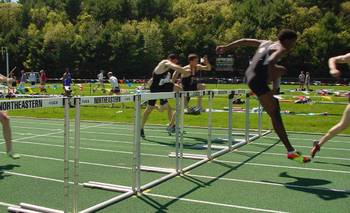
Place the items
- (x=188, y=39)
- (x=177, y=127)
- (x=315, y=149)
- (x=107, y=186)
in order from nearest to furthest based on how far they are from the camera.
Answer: (x=107, y=186) < (x=315, y=149) < (x=177, y=127) < (x=188, y=39)

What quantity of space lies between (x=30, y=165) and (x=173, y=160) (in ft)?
8.01

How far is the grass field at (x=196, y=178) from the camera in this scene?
211 inches

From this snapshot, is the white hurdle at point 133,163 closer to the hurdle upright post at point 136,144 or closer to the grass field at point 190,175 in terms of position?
the hurdle upright post at point 136,144

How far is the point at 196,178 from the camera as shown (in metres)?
6.67

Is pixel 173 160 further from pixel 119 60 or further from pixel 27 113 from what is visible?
pixel 119 60

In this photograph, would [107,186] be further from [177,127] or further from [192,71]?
[192,71]

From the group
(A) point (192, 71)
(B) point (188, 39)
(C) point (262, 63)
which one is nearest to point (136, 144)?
(C) point (262, 63)

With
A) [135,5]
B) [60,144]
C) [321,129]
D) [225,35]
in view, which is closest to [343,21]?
[225,35]

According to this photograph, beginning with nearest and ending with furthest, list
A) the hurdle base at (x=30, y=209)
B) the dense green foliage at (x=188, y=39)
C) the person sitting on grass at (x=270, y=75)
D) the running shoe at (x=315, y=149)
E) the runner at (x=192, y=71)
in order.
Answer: the hurdle base at (x=30, y=209) < the person sitting on grass at (x=270, y=75) < the running shoe at (x=315, y=149) < the runner at (x=192, y=71) < the dense green foliage at (x=188, y=39)

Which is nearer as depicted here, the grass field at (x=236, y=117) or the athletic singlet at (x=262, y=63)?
the athletic singlet at (x=262, y=63)

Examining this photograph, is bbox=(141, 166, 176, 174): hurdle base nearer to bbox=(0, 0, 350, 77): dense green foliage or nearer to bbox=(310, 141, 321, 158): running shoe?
bbox=(310, 141, 321, 158): running shoe

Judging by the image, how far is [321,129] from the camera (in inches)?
517

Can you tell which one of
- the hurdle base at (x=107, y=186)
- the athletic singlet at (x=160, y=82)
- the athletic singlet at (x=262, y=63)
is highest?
the athletic singlet at (x=262, y=63)

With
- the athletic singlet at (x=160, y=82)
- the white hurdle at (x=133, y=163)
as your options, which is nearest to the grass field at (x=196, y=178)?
the white hurdle at (x=133, y=163)
